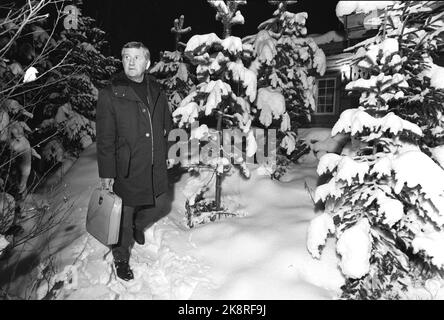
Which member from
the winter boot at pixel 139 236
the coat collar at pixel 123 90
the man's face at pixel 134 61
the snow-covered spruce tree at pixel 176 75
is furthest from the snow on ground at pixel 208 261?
the snow-covered spruce tree at pixel 176 75

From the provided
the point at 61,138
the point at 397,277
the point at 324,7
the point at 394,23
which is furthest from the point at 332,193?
the point at 324,7

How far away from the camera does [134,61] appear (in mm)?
3607

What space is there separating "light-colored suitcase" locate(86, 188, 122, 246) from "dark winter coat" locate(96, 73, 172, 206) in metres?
0.23

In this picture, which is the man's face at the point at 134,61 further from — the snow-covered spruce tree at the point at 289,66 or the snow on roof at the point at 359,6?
the snow-covered spruce tree at the point at 289,66

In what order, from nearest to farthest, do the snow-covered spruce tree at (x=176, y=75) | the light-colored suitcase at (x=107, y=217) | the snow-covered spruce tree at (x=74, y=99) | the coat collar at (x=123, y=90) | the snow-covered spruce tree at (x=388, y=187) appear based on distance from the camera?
1. the snow-covered spruce tree at (x=388, y=187)
2. the light-colored suitcase at (x=107, y=217)
3. the coat collar at (x=123, y=90)
4. the snow-covered spruce tree at (x=74, y=99)
5. the snow-covered spruce tree at (x=176, y=75)

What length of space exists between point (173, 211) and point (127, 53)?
115 inches

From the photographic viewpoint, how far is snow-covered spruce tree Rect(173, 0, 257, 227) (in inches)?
195

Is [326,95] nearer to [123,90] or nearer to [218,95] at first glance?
[218,95]

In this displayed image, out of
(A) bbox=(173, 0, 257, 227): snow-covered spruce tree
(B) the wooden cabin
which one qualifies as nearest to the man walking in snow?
(A) bbox=(173, 0, 257, 227): snow-covered spruce tree

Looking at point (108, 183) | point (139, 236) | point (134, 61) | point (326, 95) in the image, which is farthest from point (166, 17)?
point (108, 183)

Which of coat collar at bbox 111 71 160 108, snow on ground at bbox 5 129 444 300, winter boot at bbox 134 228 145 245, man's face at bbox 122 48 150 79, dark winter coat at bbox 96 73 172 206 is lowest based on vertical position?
snow on ground at bbox 5 129 444 300

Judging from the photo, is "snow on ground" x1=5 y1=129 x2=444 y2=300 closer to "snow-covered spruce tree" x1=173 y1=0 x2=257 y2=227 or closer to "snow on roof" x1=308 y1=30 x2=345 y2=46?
"snow-covered spruce tree" x1=173 y1=0 x2=257 y2=227

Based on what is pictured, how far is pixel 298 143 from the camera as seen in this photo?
9.57 m

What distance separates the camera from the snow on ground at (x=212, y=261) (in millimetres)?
3590
